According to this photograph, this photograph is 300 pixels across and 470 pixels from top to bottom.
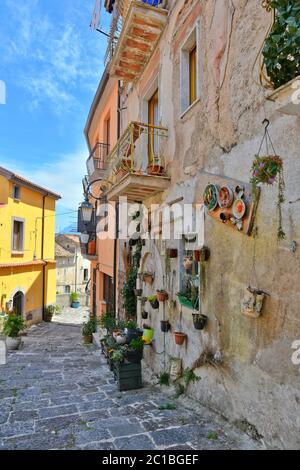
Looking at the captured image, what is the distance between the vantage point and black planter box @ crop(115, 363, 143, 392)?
5.93m

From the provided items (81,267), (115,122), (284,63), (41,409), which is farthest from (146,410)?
(81,267)

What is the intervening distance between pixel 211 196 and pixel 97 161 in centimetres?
885

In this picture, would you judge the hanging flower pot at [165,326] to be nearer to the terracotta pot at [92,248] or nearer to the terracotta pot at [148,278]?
the terracotta pot at [148,278]

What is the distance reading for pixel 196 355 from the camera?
4.97 metres

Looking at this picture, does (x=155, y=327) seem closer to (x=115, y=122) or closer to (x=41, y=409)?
(x=41, y=409)

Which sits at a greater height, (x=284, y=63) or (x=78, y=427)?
(x=284, y=63)

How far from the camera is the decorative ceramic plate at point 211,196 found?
4.35 meters

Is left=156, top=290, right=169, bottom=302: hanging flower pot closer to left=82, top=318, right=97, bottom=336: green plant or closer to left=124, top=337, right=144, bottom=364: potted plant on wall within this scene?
left=124, top=337, right=144, bottom=364: potted plant on wall

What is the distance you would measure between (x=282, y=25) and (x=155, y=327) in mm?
5806

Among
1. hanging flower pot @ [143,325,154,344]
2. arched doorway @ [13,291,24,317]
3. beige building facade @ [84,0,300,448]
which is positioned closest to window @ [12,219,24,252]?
arched doorway @ [13,291,24,317]

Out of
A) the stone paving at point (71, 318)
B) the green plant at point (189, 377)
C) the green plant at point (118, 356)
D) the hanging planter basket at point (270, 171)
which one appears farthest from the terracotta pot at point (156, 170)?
the stone paving at point (71, 318)

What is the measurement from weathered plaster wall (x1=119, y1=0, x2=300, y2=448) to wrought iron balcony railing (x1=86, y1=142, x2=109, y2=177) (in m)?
6.80

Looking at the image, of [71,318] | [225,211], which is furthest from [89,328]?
[71,318]

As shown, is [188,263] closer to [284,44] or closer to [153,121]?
[284,44]
